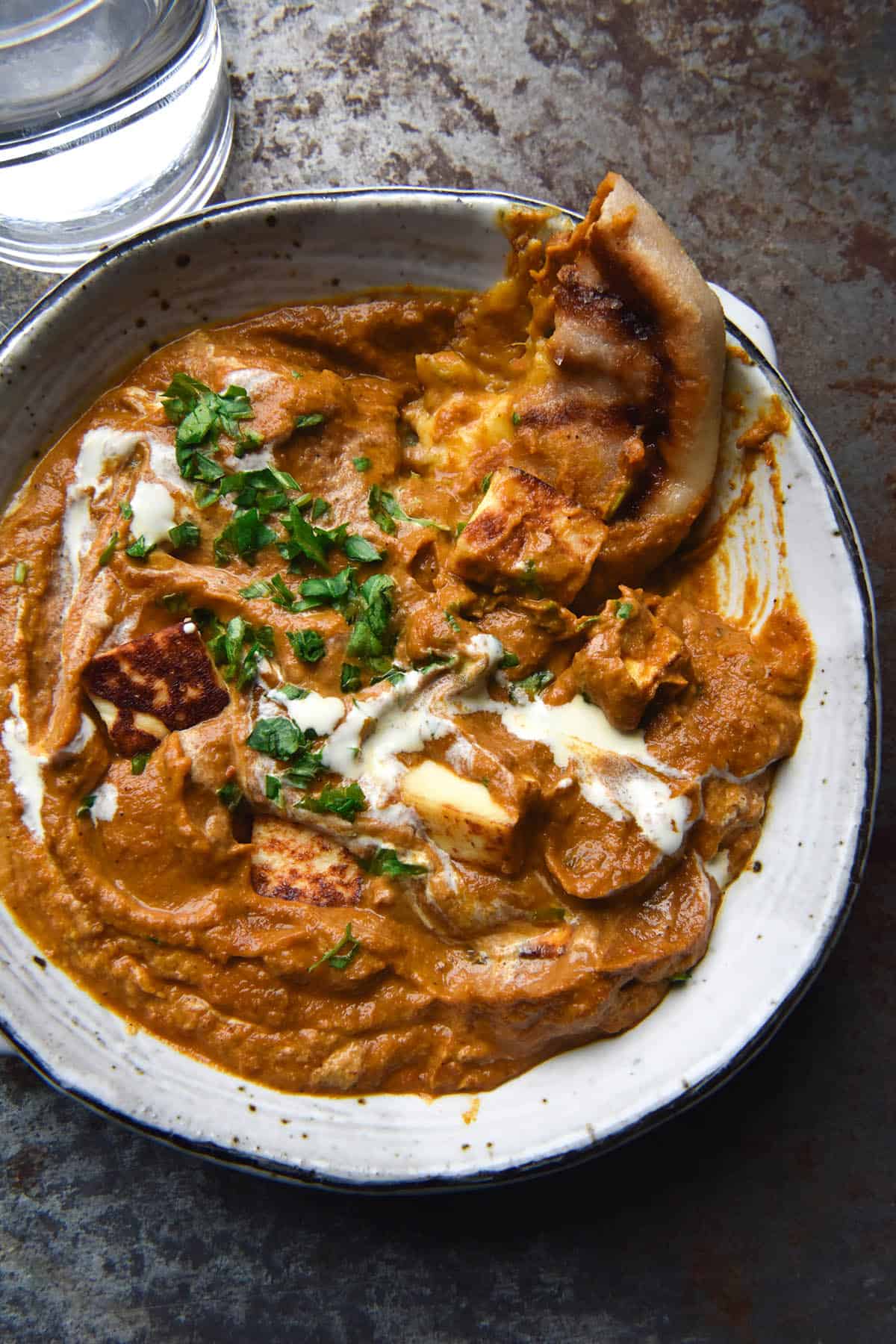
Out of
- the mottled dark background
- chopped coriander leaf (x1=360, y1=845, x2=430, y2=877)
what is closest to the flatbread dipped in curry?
chopped coriander leaf (x1=360, y1=845, x2=430, y2=877)

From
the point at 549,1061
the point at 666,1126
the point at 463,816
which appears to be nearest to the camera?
the point at 463,816

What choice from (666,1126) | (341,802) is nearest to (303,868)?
(341,802)

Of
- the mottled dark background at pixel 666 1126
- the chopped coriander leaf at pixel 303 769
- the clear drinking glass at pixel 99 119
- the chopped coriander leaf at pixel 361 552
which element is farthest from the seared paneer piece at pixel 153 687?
the clear drinking glass at pixel 99 119

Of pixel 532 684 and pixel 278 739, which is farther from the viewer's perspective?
pixel 532 684

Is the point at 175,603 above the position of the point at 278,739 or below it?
above

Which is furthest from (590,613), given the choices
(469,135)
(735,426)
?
(469,135)

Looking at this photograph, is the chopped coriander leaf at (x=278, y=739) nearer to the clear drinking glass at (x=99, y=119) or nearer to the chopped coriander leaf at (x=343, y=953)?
the chopped coriander leaf at (x=343, y=953)

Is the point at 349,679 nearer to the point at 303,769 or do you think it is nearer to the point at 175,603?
the point at 303,769
